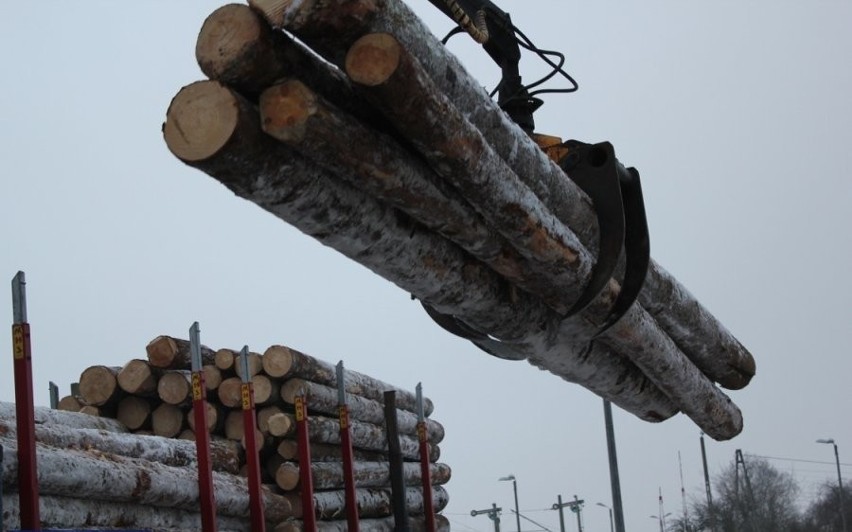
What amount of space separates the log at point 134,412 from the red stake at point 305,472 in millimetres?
1842

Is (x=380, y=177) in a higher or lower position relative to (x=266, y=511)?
higher

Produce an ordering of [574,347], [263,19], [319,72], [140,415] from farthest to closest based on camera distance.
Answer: [140,415], [574,347], [319,72], [263,19]

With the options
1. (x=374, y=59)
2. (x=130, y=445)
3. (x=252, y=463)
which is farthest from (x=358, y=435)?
(x=374, y=59)

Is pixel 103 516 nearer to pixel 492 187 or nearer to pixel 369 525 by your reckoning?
pixel 492 187

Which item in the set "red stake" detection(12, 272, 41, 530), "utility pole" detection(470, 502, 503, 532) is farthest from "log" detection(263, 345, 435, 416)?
"utility pole" detection(470, 502, 503, 532)

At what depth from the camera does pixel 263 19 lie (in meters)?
5.64

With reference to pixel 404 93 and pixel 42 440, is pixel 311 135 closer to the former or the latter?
pixel 404 93

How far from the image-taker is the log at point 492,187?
5680 millimetres

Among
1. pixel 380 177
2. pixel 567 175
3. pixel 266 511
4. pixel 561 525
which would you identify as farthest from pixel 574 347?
pixel 561 525

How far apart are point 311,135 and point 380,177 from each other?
558 millimetres

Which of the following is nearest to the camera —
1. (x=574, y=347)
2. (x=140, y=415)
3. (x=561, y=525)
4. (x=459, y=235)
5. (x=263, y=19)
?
(x=263, y=19)

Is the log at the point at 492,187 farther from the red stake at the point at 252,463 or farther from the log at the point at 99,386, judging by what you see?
the log at the point at 99,386

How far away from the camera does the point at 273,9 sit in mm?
5555

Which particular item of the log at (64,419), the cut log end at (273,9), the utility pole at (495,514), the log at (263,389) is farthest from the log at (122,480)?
the utility pole at (495,514)
